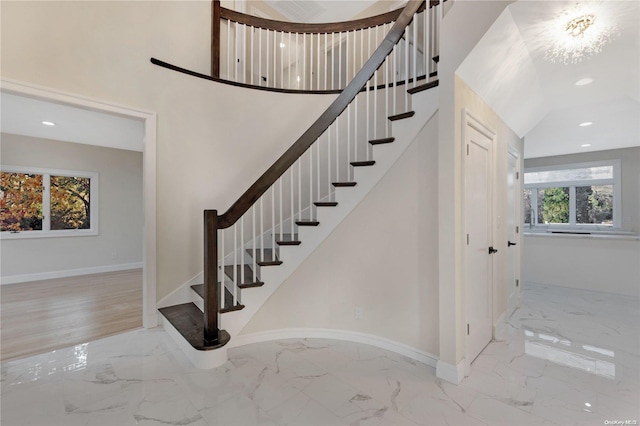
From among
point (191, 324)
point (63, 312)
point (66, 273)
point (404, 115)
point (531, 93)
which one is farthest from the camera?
point (66, 273)

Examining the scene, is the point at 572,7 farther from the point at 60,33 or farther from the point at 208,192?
the point at 60,33

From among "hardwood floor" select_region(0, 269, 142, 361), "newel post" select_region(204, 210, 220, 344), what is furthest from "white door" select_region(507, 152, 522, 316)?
"hardwood floor" select_region(0, 269, 142, 361)

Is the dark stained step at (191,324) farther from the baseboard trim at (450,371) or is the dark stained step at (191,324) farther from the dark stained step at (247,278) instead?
the baseboard trim at (450,371)

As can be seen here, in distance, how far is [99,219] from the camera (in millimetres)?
5668

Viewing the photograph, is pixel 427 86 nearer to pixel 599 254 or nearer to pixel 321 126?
pixel 321 126

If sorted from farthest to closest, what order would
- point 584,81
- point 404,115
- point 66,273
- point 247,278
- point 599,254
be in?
point 66,273
point 599,254
point 584,81
point 247,278
point 404,115

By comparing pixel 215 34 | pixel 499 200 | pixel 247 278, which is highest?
pixel 215 34

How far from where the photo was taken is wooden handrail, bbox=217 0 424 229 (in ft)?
7.78

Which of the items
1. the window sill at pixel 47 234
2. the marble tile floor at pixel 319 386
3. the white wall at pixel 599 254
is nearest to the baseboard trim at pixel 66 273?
the window sill at pixel 47 234

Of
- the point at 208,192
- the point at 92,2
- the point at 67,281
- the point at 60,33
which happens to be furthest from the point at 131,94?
the point at 67,281

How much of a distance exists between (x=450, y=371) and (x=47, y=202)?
6.96 m

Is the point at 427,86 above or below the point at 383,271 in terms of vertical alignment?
above

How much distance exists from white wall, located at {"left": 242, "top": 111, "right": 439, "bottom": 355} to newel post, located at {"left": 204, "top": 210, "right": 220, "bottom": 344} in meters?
0.39

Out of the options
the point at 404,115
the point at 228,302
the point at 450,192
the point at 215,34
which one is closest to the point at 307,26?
the point at 215,34
